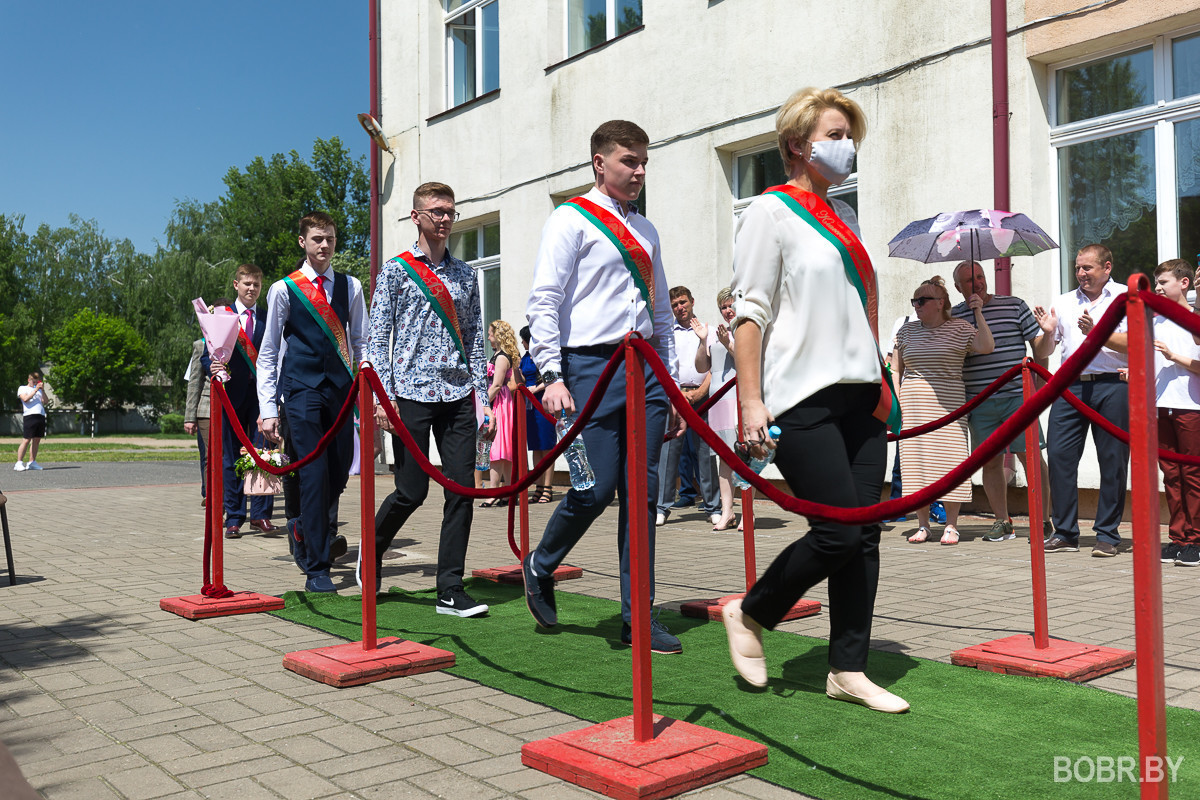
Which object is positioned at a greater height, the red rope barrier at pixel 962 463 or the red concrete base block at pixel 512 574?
the red rope barrier at pixel 962 463

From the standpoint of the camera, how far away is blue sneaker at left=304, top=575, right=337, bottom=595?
6512mm

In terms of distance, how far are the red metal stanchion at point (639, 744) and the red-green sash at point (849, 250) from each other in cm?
90

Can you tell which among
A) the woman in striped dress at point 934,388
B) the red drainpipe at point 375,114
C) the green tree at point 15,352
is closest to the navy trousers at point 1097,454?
the woman in striped dress at point 934,388

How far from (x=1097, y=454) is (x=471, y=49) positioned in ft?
39.3

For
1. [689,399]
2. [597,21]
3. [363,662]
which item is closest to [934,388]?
[689,399]

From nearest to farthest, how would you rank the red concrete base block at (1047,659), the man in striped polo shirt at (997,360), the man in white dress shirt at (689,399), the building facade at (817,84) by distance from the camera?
the red concrete base block at (1047,659)
the man in striped polo shirt at (997,360)
the building facade at (817,84)
the man in white dress shirt at (689,399)

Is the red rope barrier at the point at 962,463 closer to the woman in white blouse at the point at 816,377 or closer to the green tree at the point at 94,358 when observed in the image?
the woman in white blouse at the point at 816,377

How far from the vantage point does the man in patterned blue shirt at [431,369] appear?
5.75 meters

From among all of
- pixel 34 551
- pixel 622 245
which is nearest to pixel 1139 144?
pixel 622 245

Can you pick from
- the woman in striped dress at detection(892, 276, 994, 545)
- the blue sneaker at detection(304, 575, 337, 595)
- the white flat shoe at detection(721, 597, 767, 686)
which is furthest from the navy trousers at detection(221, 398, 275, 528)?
the white flat shoe at detection(721, 597, 767, 686)

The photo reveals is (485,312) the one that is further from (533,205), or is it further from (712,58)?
(712,58)

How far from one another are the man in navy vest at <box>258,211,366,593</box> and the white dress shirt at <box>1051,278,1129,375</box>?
194 inches

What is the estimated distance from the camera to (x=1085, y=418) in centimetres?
780

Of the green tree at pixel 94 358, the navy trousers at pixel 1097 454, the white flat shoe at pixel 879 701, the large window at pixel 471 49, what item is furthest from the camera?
the green tree at pixel 94 358
